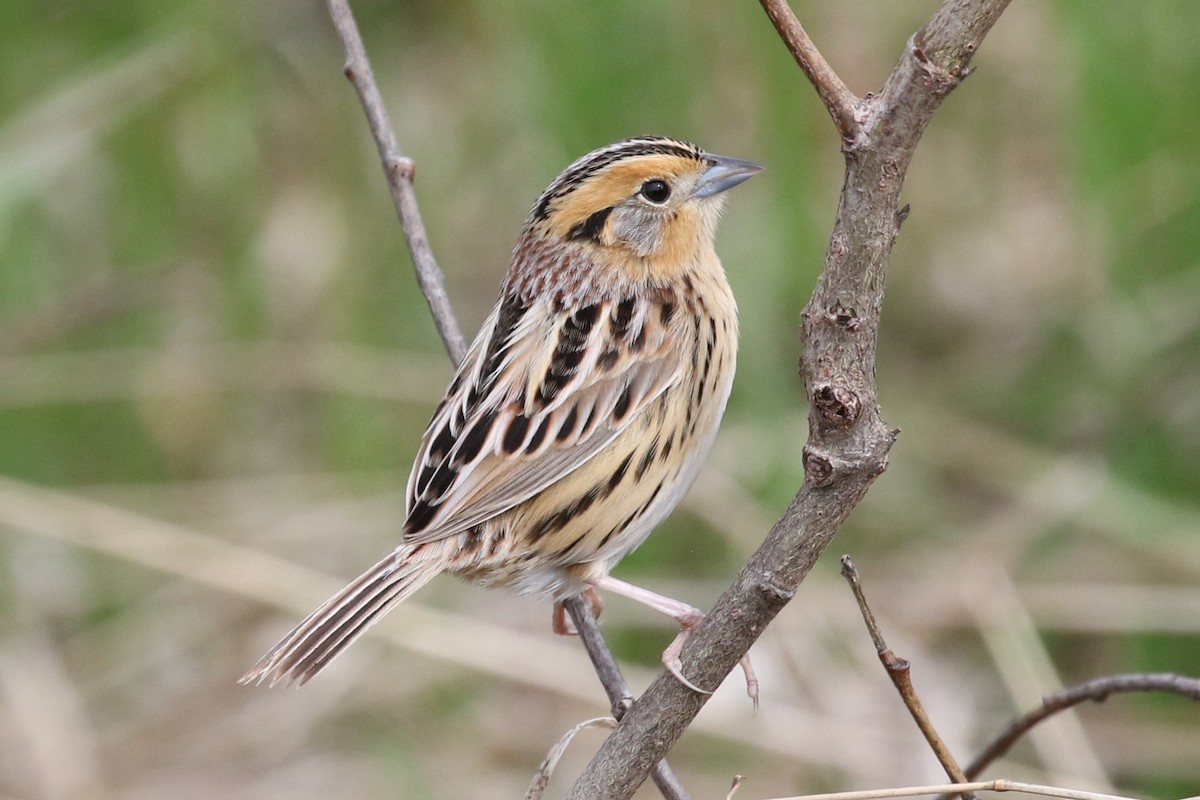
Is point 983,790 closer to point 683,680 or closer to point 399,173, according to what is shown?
point 683,680

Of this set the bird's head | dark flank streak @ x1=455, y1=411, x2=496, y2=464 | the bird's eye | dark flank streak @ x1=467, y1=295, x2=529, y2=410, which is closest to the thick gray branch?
dark flank streak @ x1=455, y1=411, x2=496, y2=464

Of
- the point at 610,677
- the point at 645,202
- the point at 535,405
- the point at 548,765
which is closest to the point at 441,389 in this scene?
the point at 645,202

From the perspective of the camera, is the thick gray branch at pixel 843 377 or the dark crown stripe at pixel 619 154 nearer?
the thick gray branch at pixel 843 377

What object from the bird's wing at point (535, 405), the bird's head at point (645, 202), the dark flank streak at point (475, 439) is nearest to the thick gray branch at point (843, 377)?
the bird's wing at point (535, 405)

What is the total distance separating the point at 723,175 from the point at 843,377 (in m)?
1.88

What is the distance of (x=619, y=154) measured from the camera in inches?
156

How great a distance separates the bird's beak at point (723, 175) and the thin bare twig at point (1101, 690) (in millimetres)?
1557

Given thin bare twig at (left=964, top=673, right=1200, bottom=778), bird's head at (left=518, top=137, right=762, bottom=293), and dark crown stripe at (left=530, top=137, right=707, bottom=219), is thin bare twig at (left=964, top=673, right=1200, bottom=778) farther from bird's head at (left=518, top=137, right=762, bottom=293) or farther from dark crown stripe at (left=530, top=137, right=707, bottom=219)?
dark crown stripe at (left=530, top=137, right=707, bottom=219)

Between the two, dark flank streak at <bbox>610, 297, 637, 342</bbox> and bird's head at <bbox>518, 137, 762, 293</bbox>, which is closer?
dark flank streak at <bbox>610, 297, 637, 342</bbox>

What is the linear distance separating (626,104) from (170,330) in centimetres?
271

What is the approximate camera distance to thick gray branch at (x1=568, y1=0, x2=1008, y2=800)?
205 centimetres

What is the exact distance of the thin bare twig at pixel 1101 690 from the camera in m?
2.79

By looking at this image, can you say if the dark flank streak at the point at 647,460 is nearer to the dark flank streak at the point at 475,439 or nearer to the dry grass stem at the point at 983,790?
the dark flank streak at the point at 475,439

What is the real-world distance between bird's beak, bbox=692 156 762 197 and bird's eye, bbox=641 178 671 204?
0.07 m
